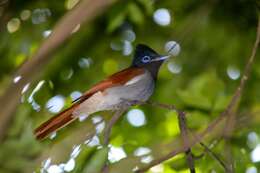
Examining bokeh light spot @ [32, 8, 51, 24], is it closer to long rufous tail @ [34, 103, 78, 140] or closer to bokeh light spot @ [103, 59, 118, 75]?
bokeh light spot @ [103, 59, 118, 75]

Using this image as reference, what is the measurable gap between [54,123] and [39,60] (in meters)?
1.62

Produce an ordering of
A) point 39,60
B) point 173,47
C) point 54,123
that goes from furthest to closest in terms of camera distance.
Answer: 1. point 173,47
2. point 54,123
3. point 39,60

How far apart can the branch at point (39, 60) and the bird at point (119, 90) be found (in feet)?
5.41

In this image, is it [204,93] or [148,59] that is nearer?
[204,93]

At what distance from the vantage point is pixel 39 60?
1.32 meters

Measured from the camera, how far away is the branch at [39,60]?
1280 millimetres

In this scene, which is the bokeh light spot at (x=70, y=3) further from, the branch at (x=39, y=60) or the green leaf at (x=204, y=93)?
the branch at (x=39, y=60)

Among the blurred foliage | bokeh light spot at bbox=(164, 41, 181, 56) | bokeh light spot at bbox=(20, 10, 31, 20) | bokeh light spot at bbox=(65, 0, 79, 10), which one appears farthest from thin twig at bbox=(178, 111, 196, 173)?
bokeh light spot at bbox=(20, 10, 31, 20)

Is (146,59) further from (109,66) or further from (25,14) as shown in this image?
(25,14)

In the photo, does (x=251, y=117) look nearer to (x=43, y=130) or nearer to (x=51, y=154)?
(x=43, y=130)

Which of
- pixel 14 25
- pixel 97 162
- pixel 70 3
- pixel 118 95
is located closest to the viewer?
pixel 97 162

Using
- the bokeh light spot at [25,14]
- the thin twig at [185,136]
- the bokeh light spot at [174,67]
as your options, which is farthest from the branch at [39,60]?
the bokeh light spot at [174,67]

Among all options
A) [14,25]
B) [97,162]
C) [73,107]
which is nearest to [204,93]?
[73,107]

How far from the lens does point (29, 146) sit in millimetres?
1581
